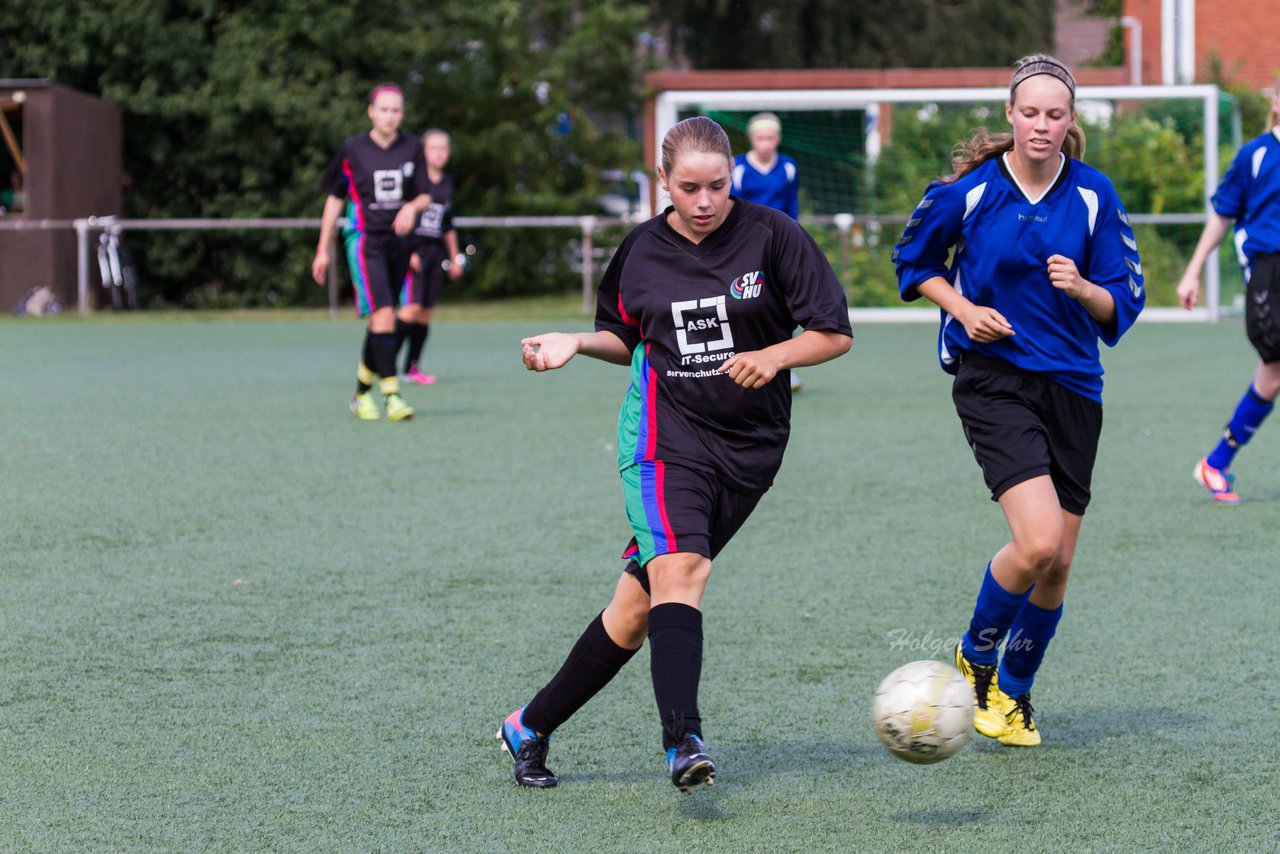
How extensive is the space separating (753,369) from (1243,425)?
5.09m

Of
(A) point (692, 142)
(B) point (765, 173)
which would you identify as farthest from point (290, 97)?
(A) point (692, 142)

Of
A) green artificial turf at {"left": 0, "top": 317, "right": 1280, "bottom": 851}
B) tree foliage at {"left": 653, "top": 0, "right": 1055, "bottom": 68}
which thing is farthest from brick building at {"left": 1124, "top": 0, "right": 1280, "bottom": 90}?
green artificial turf at {"left": 0, "top": 317, "right": 1280, "bottom": 851}

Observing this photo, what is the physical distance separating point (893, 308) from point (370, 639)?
55.8 feet

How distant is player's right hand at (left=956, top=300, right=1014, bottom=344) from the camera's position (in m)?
4.28

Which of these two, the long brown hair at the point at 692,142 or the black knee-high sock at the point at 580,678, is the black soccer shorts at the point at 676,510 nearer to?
the black knee-high sock at the point at 580,678

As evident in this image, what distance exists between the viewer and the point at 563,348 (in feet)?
12.8

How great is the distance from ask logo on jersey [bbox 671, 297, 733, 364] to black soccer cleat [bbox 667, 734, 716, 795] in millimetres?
902

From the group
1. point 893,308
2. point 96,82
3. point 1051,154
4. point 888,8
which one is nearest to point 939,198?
point 1051,154

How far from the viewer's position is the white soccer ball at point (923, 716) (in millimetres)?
3869

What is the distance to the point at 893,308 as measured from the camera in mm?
21953

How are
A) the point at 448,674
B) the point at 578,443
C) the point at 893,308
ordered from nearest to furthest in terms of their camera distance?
the point at 448,674 < the point at 578,443 < the point at 893,308

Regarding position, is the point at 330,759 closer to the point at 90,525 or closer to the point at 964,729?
the point at 964,729

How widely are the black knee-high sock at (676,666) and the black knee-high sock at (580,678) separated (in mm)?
252

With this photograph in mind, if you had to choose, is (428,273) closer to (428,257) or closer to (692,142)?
(428,257)
